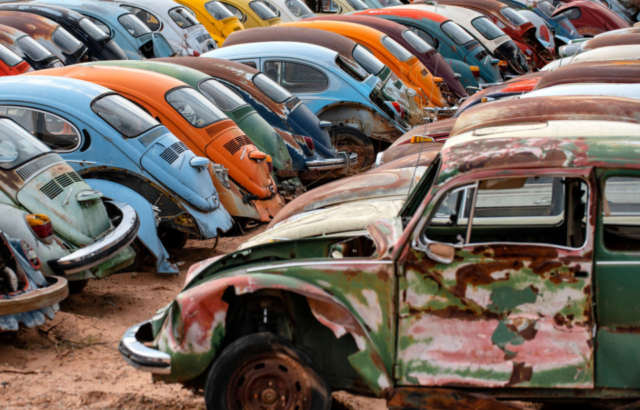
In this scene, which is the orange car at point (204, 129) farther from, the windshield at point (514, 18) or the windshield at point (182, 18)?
the windshield at point (514, 18)

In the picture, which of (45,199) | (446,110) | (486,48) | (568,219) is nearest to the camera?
(568,219)

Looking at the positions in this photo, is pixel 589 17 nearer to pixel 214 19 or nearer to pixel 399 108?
pixel 214 19

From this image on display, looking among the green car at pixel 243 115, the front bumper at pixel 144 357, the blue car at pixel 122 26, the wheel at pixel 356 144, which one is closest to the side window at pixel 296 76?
the wheel at pixel 356 144

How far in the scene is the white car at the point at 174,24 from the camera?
17609 mm

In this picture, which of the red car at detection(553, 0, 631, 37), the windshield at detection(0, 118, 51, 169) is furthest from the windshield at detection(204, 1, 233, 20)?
the windshield at detection(0, 118, 51, 169)

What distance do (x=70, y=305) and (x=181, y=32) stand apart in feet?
38.2

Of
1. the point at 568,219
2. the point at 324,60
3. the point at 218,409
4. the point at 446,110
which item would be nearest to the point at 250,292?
the point at 218,409

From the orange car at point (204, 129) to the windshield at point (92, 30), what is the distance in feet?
20.6

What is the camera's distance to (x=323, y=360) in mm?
4504

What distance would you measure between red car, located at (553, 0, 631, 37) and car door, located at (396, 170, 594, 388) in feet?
69.3

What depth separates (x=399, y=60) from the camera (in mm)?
16375

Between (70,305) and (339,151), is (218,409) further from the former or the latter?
(339,151)

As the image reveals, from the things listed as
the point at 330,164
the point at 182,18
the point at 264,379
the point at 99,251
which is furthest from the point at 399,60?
the point at 264,379

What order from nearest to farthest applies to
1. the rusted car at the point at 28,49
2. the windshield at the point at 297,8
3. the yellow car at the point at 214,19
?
1. the rusted car at the point at 28,49
2. the yellow car at the point at 214,19
3. the windshield at the point at 297,8
